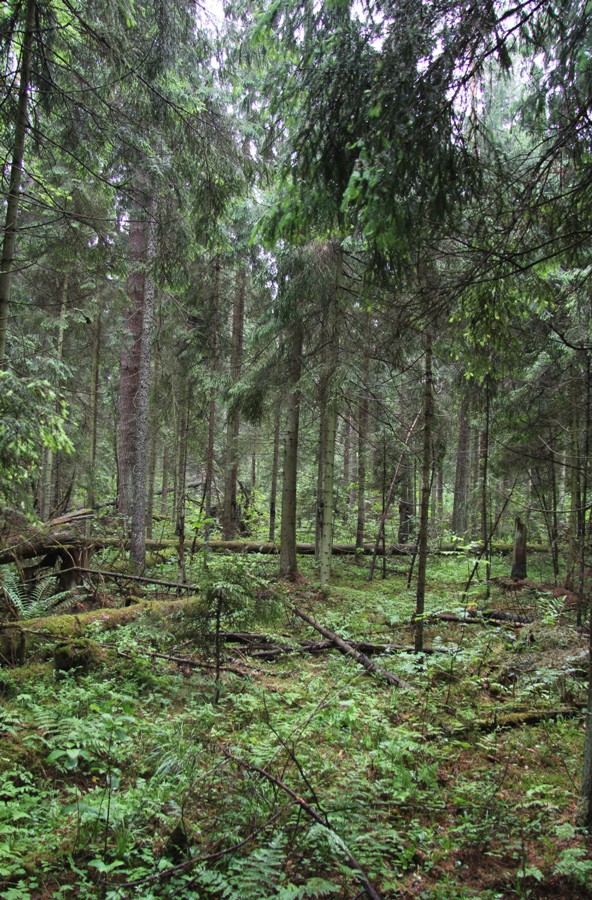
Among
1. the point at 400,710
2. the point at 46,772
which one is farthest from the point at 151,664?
the point at 400,710

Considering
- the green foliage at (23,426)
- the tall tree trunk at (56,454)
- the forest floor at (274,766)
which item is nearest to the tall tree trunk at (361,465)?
the forest floor at (274,766)

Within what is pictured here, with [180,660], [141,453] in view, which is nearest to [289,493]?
[141,453]

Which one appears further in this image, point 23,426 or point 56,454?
point 56,454

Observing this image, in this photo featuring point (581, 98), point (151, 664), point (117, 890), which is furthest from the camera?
point (151, 664)

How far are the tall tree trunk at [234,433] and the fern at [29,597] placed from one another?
805 cm

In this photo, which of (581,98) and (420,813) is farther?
(581,98)

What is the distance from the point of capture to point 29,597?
7578 mm

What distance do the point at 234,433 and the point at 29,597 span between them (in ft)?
30.3

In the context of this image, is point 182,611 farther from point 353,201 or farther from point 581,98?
point 581,98

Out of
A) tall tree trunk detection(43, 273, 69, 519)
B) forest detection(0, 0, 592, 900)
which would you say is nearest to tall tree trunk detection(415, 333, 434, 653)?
forest detection(0, 0, 592, 900)

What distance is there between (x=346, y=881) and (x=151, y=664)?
3811 mm

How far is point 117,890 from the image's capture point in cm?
255

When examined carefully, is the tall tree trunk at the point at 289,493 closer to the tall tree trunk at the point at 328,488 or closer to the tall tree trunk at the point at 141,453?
the tall tree trunk at the point at 328,488

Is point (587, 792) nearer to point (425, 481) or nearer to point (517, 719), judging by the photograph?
point (517, 719)
